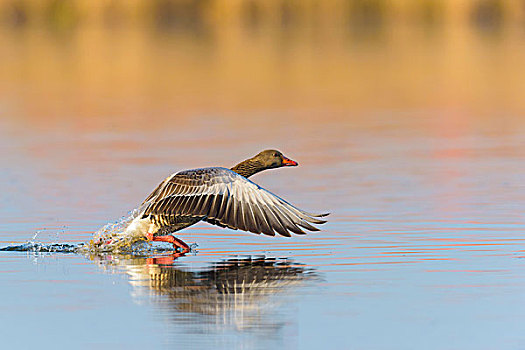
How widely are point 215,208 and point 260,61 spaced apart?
31445 mm

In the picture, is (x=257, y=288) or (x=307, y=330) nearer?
(x=307, y=330)

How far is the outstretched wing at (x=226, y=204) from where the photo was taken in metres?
11.5

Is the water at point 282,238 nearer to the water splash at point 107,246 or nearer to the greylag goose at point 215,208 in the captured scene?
the water splash at point 107,246

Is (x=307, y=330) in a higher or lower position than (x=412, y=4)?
lower

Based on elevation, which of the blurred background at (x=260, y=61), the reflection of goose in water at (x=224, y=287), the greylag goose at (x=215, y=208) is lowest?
the reflection of goose in water at (x=224, y=287)

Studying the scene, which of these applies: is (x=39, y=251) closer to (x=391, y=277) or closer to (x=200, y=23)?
(x=391, y=277)

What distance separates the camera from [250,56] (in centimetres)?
4528

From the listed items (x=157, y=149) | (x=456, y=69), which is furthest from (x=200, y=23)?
(x=157, y=149)

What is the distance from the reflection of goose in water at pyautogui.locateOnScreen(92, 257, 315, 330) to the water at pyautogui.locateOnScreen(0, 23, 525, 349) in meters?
0.03

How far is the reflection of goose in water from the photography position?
8898 millimetres

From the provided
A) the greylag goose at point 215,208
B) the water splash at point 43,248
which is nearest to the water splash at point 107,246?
the water splash at point 43,248

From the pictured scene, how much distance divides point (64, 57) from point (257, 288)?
127 ft

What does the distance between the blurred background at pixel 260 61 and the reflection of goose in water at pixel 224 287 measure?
14.4 meters

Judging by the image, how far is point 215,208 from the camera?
38.8ft
